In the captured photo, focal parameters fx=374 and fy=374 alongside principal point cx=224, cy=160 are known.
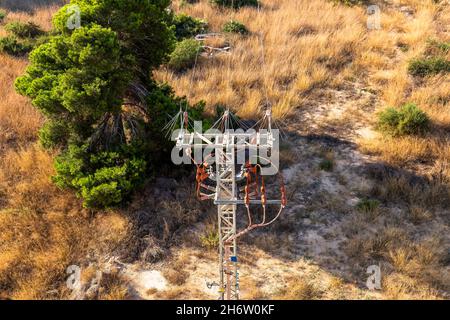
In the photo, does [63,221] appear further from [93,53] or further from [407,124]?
[407,124]

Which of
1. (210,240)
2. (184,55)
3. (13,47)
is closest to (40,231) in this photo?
(210,240)

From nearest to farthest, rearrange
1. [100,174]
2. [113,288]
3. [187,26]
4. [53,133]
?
[113,288] → [100,174] → [53,133] → [187,26]

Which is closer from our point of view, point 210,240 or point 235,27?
point 210,240

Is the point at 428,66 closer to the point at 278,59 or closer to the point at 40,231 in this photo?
the point at 278,59

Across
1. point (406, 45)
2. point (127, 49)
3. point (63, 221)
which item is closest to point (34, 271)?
point (63, 221)

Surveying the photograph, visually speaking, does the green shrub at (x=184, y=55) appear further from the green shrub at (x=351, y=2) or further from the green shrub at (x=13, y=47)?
the green shrub at (x=351, y=2)

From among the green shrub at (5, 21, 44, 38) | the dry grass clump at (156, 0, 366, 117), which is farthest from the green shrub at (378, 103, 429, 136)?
the green shrub at (5, 21, 44, 38)
